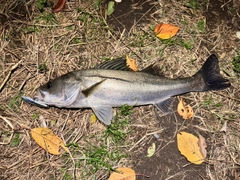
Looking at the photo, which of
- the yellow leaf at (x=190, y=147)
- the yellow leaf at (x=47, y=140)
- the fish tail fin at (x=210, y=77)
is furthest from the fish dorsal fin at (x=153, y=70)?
the yellow leaf at (x=47, y=140)

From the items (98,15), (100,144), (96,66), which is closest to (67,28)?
(98,15)

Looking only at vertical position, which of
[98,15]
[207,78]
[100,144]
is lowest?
[100,144]

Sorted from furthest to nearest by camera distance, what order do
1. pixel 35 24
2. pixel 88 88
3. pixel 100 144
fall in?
1. pixel 35 24
2. pixel 100 144
3. pixel 88 88

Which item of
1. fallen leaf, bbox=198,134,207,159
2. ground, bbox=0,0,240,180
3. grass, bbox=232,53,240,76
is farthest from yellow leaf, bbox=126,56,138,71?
grass, bbox=232,53,240,76

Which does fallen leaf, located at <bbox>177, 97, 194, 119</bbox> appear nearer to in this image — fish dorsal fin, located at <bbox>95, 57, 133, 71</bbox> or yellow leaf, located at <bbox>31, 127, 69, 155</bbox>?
fish dorsal fin, located at <bbox>95, 57, 133, 71</bbox>

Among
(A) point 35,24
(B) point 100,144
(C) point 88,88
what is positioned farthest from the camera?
(A) point 35,24

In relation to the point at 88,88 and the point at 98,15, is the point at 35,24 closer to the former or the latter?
the point at 98,15

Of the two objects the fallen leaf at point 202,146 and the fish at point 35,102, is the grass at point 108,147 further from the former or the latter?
the fallen leaf at point 202,146
